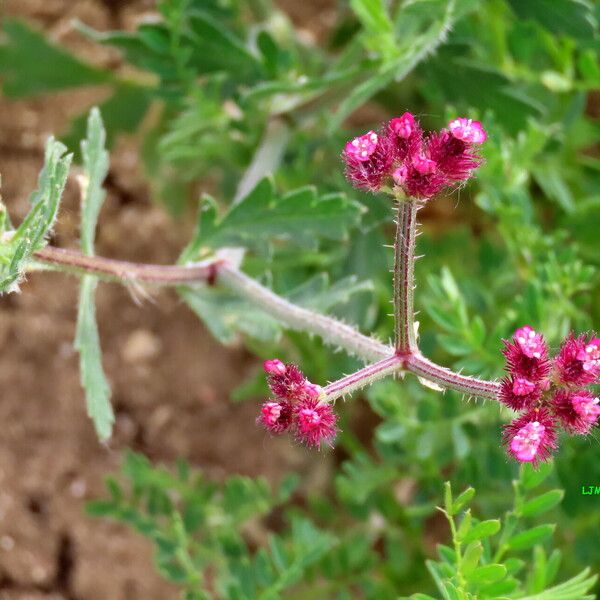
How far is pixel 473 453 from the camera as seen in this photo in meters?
2.94

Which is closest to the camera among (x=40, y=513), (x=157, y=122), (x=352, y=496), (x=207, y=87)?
(x=352, y=496)

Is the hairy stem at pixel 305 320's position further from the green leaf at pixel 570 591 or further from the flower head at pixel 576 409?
the green leaf at pixel 570 591

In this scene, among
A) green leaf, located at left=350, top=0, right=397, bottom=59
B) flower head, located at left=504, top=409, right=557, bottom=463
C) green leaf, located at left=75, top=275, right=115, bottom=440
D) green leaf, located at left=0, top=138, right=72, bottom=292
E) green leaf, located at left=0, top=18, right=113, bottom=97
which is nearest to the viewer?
flower head, located at left=504, top=409, right=557, bottom=463

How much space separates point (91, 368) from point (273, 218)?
66 cm

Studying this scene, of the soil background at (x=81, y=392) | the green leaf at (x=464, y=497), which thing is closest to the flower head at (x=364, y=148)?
the green leaf at (x=464, y=497)

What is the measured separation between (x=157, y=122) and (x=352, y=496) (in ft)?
6.15

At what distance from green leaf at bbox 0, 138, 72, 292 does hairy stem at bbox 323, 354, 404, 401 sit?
0.68 meters

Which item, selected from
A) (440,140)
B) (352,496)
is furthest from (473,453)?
(440,140)

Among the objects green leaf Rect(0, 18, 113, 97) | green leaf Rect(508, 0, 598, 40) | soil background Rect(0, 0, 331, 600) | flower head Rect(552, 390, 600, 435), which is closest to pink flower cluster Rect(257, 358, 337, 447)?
flower head Rect(552, 390, 600, 435)

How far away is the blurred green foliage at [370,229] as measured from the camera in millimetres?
2686

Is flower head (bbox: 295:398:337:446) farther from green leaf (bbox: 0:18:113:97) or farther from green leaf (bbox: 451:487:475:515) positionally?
green leaf (bbox: 0:18:113:97)

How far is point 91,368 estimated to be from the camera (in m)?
2.45

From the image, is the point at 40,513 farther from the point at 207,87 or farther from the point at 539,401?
the point at 539,401

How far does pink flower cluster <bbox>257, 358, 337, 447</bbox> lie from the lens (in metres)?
A: 1.77
